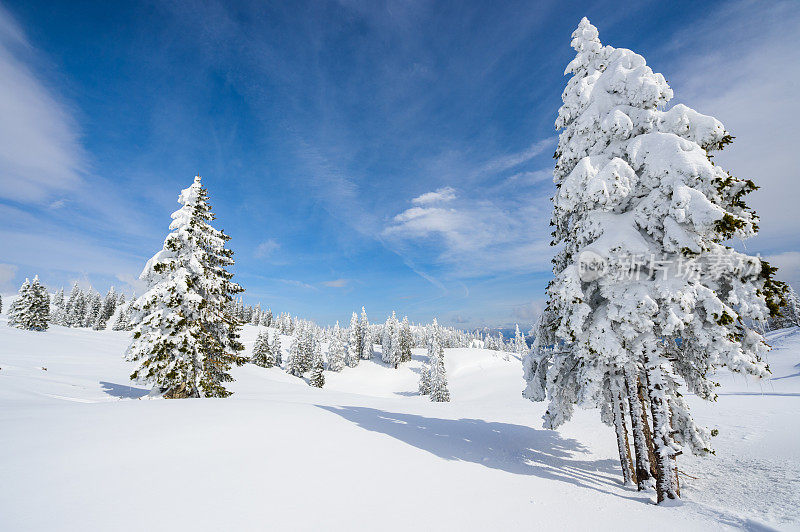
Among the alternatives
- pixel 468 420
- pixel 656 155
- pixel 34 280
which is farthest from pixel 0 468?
pixel 34 280

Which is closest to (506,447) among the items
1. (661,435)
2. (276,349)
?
(661,435)

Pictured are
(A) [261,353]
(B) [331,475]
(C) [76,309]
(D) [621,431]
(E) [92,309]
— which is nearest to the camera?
(B) [331,475]

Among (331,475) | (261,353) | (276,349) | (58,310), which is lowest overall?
(331,475)

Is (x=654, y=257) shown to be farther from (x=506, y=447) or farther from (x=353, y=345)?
(x=353, y=345)

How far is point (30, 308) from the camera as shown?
5288cm

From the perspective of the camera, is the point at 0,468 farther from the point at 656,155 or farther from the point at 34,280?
the point at 34,280

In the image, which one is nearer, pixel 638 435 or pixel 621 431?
pixel 638 435

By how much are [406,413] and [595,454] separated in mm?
9016

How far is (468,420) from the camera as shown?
61.1 ft

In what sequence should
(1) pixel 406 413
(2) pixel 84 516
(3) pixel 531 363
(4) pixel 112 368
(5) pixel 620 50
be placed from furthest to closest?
(4) pixel 112 368, (1) pixel 406 413, (3) pixel 531 363, (5) pixel 620 50, (2) pixel 84 516

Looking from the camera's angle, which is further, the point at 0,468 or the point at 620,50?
the point at 620,50

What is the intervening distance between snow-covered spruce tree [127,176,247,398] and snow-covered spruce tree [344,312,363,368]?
70.5m

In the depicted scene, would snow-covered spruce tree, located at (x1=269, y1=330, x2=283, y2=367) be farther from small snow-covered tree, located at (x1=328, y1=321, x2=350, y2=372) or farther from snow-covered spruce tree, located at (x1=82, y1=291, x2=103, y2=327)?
snow-covered spruce tree, located at (x1=82, y1=291, x2=103, y2=327)

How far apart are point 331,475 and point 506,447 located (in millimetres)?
8476
